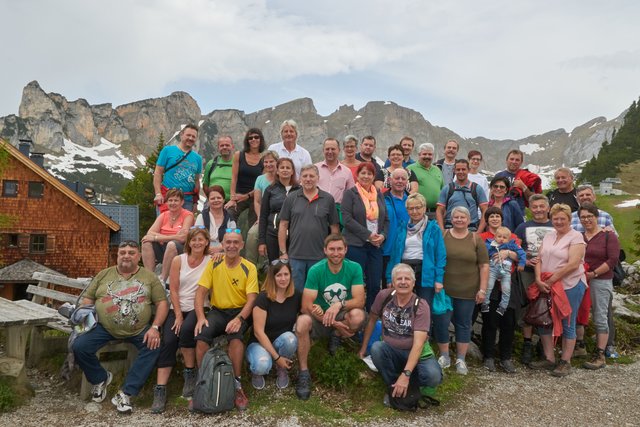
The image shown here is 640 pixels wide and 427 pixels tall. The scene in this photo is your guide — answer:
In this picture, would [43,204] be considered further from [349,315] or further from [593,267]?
[593,267]

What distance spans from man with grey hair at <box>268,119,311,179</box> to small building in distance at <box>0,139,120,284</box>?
24.1 meters

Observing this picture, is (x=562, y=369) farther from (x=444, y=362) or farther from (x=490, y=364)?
(x=444, y=362)

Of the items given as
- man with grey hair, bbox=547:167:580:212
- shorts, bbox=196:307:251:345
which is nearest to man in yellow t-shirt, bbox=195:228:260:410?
shorts, bbox=196:307:251:345

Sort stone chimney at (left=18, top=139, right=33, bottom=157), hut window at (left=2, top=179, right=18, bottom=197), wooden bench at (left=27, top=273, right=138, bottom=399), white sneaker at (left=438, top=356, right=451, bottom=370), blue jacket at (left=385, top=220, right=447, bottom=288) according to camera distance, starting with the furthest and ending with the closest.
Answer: stone chimney at (left=18, top=139, right=33, bottom=157)
hut window at (left=2, top=179, right=18, bottom=197)
white sneaker at (left=438, top=356, right=451, bottom=370)
blue jacket at (left=385, top=220, right=447, bottom=288)
wooden bench at (left=27, top=273, right=138, bottom=399)

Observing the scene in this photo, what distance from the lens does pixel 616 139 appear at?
9212 cm

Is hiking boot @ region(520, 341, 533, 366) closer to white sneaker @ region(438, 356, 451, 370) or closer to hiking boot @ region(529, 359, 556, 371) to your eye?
hiking boot @ region(529, 359, 556, 371)

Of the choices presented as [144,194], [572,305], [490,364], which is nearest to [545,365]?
[490,364]

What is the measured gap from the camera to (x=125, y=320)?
17.7 feet

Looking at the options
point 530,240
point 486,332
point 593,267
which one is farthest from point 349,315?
point 593,267

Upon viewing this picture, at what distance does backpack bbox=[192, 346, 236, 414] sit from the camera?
16.2 feet

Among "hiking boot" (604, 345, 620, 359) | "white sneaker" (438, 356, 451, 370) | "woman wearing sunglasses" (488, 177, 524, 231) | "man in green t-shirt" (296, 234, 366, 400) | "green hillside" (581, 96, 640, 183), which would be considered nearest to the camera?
"man in green t-shirt" (296, 234, 366, 400)

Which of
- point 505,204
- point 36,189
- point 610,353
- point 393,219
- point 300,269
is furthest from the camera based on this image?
point 36,189

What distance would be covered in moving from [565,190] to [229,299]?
6.25 m

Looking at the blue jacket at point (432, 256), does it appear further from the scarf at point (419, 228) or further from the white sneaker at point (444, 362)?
the white sneaker at point (444, 362)
